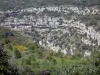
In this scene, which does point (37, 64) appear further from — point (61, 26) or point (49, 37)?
point (61, 26)

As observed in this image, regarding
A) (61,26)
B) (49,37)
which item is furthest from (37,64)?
(61,26)

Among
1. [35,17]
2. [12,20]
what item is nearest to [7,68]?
[12,20]

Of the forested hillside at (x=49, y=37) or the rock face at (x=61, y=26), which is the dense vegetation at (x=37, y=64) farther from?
the rock face at (x=61, y=26)

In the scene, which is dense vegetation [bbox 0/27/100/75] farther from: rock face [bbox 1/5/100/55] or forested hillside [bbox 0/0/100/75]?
rock face [bbox 1/5/100/55]

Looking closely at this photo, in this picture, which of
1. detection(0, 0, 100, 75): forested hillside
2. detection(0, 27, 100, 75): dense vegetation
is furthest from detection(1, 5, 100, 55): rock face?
detection(0, 27, 100, 75): dense vegetation

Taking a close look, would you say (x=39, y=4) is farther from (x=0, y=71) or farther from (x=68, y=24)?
(x=0, y=71)

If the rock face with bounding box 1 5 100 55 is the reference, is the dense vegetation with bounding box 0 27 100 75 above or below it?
above

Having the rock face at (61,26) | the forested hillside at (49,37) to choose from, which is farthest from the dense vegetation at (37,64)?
the rock face at (61,26)

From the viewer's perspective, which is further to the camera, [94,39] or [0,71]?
[94,39]
